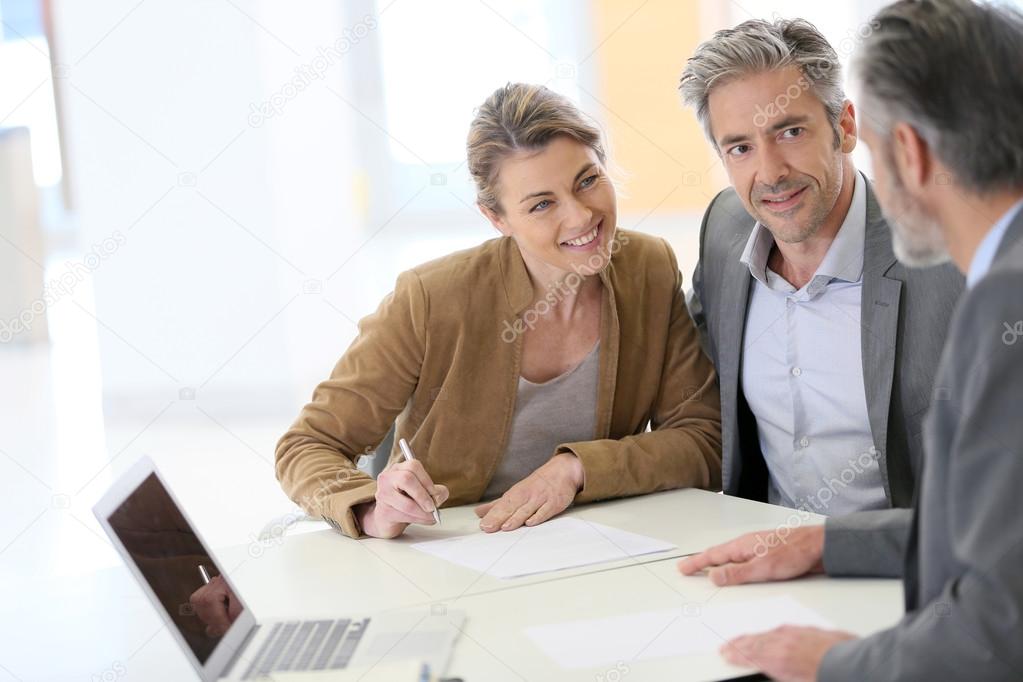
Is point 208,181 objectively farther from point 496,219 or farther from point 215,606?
point 215,606

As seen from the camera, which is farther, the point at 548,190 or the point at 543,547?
the point at 548,190

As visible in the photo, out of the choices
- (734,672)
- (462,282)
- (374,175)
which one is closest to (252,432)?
(374,175)

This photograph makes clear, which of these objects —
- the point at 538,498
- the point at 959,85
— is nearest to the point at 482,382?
the point at 538,498

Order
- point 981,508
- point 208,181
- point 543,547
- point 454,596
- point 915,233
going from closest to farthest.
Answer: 1. point 981,508
2. point 915,233
3. point 454,596
4. point 543,547
5. point 208,181

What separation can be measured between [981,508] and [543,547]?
2.99ft

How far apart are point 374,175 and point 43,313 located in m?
1.95

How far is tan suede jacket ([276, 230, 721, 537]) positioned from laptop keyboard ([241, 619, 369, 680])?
1.85 feet

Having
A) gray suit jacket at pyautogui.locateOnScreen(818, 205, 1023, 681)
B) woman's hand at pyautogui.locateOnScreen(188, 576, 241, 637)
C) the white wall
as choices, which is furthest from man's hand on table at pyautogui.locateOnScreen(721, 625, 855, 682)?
the white wall

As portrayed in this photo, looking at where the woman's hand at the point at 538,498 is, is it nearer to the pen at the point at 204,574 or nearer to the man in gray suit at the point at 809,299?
the man in gray suit at the point at 809,299

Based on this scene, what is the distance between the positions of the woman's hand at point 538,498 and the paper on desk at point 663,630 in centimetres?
49

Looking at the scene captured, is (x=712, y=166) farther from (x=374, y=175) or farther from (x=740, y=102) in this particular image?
(x=740, y=102)

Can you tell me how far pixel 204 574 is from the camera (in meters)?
1.45

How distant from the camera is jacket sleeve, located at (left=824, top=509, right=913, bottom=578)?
1.44 m

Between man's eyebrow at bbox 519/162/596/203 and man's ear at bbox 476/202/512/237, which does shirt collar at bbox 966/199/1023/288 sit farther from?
man's ear at bbox 476/202/512/237
